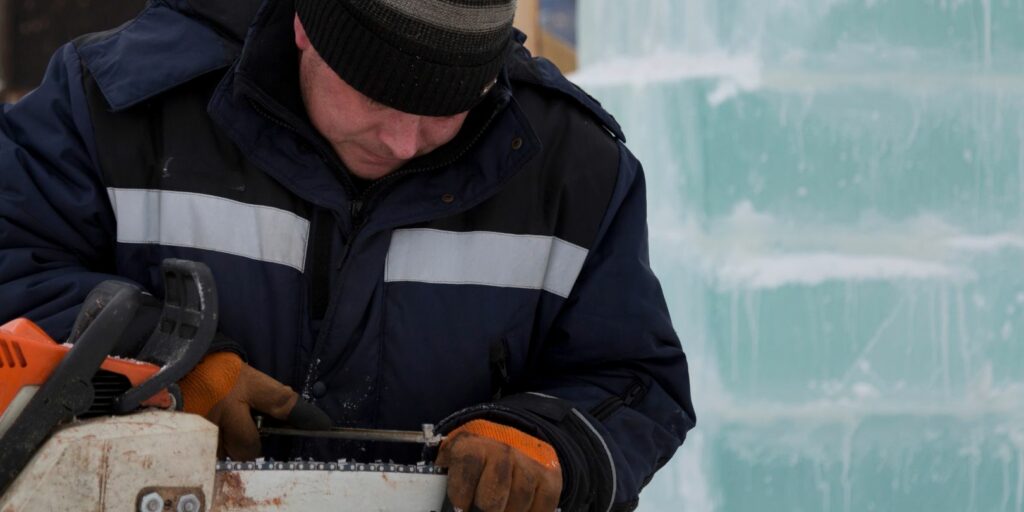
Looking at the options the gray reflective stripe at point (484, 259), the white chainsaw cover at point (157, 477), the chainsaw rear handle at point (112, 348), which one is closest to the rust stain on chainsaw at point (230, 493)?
the white chainsaw cover at point (157, 477)

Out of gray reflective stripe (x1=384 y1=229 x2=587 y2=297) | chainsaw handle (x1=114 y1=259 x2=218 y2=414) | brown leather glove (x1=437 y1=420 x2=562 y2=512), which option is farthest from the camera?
gray reflective stripe (x1=384 y1=229 x2=587 y2=297)

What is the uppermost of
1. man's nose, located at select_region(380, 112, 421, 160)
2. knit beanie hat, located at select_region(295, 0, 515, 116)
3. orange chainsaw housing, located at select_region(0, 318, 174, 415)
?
knit beanie hat, located at select_region(295, 0, 515, 116)

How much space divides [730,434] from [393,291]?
1.49 metres

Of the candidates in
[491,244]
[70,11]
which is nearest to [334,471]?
[491,244]

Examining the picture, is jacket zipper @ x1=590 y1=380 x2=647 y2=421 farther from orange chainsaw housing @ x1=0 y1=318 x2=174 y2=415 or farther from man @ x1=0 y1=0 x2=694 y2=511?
orange chainsaw housing @ x1=0 y1=318 x2=174 y2=415

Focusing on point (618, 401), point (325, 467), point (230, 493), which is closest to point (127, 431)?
point (230, 493)

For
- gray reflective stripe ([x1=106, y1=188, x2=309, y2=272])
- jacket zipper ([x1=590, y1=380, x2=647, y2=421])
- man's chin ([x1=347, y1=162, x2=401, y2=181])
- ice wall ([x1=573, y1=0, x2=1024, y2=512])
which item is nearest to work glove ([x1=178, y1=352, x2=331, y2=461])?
gray reflective stripe ([x1=106, y1=188, x2=309, y2=272])

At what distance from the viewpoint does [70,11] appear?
147 inches

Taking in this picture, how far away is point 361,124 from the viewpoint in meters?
1.68

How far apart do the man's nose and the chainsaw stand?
40 centimetres

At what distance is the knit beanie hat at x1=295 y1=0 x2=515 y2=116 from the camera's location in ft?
5.19

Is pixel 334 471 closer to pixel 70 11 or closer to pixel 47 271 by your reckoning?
pixel 47 271

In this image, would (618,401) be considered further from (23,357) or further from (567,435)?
(23,357)

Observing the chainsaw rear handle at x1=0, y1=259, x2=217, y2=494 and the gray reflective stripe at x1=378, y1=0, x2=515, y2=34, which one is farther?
the gray reflective stripe at x1=378, y1=0, x2=515, y2=34
